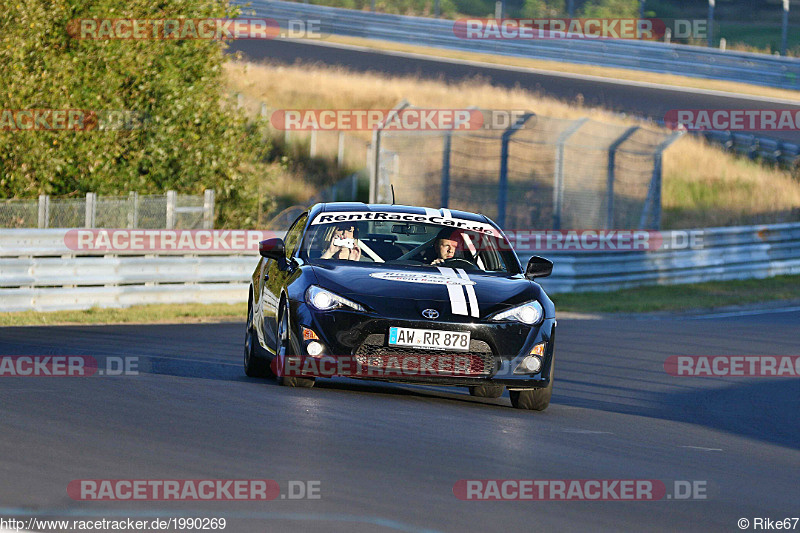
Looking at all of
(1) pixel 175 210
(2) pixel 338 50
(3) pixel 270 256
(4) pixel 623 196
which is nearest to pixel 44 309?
(1) pixel 175 210

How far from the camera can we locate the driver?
10.4 meters

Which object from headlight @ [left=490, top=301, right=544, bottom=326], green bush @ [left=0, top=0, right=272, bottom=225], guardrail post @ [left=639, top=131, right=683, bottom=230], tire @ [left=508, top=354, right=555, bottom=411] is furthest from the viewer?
guardrail post @ [left=639, top=131, right=683, bottom=230]

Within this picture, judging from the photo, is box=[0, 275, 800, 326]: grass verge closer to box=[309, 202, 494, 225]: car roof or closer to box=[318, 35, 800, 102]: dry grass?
box=[309, 202, 494, 225]: car roof

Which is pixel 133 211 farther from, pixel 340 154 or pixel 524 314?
pixel 340 154

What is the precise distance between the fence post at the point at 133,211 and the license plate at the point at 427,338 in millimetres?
12297

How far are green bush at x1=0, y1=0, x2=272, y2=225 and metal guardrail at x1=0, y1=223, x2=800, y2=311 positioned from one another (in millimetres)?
4529

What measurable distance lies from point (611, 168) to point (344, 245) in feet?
51.1

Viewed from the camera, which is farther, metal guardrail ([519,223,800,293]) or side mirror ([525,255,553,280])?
metal guardrail ([519,223,800,293])

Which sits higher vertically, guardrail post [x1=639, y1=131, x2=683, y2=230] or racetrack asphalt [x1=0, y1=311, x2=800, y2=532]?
racetrack asphalt [x1=0, y1=311, x2=800, y2=532]

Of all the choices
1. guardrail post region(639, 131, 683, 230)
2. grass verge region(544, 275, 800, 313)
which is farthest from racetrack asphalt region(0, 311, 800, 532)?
guardrail post region(639, 131, 683, 230)

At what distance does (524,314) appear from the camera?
948 cm

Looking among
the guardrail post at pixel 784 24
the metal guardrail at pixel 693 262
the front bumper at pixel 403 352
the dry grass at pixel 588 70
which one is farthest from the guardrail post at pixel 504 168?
the guardrail post at pixel 784 24

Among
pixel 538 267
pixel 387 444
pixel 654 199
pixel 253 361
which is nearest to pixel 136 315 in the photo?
pixel 253 361

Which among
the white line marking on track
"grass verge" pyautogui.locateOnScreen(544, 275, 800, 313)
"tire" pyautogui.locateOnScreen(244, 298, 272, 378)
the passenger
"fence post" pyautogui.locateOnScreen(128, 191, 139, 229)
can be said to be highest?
the passenger
